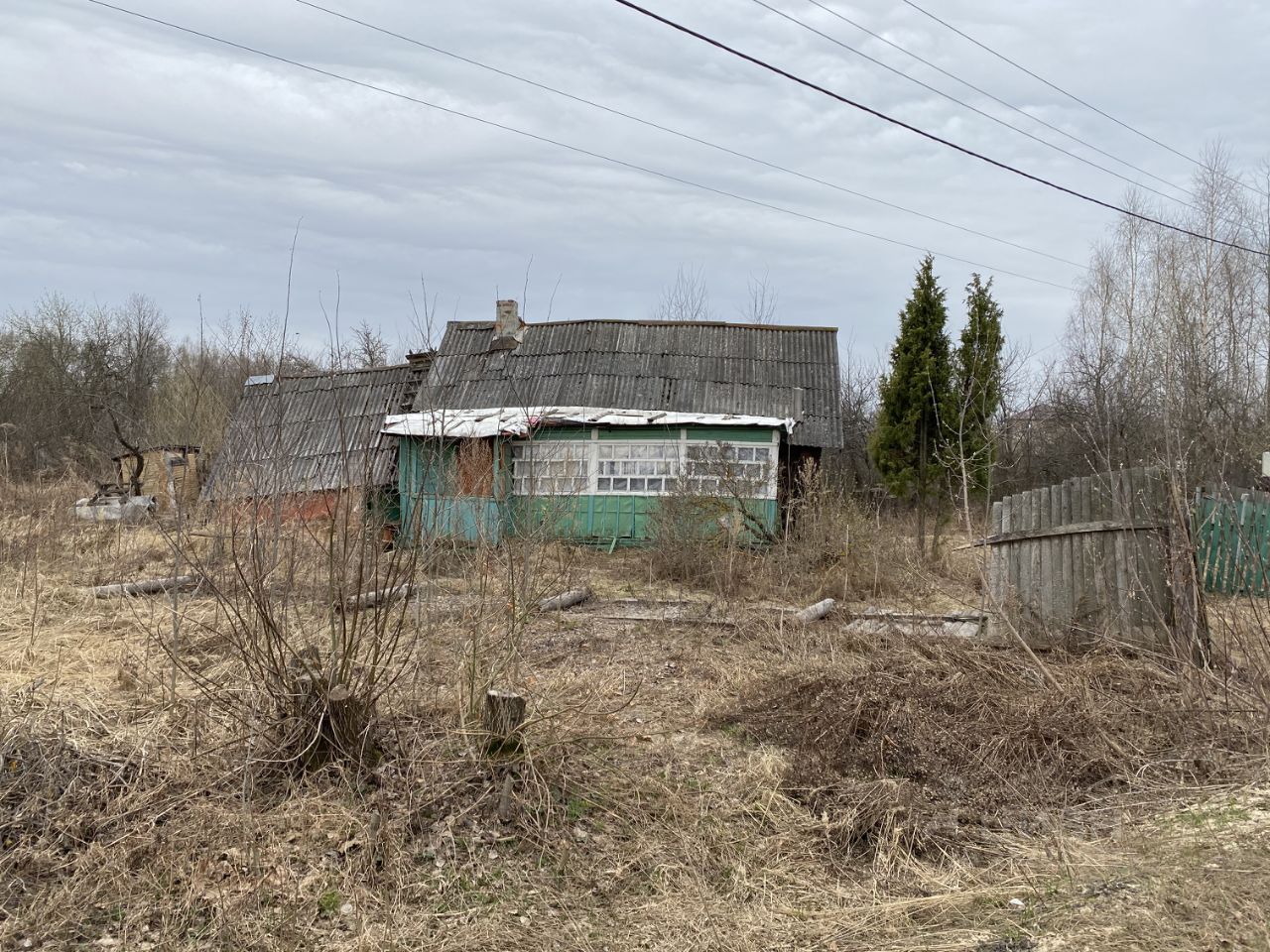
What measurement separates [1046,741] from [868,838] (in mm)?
1438

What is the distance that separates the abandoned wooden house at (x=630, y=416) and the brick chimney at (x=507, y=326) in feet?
0.10

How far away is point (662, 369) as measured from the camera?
19.8m

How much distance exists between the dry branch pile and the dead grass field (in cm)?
2

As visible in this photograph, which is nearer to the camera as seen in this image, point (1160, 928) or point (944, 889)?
point (1160, 928)

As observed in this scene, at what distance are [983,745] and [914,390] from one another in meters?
13.5

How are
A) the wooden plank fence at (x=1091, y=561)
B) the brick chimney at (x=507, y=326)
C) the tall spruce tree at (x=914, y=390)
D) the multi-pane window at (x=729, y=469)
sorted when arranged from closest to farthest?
the wooden plank fence at (x=1091, y=561) < the multi-pane window at (x=729, y=469) < the tall spruce tree at (x=914, y=390) < the brick chimney at (x=507, y=326)

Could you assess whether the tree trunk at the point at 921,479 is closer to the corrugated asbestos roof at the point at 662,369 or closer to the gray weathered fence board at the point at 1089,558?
the corrugated asbestos roof at the point at 662,369

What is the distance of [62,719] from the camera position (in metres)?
5.02

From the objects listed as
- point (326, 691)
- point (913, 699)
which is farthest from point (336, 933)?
point (913, 699)

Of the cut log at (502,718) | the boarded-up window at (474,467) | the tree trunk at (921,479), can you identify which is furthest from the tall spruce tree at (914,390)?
the cut log at (502,718)

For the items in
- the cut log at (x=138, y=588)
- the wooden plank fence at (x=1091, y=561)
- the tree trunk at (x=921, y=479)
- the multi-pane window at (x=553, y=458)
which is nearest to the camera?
the wooden plank fence at (x=1091, y=561)

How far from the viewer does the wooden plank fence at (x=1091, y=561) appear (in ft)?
22.5

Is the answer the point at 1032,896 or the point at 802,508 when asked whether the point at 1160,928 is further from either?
the point at 802,508

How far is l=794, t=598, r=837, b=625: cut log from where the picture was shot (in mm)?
9156
